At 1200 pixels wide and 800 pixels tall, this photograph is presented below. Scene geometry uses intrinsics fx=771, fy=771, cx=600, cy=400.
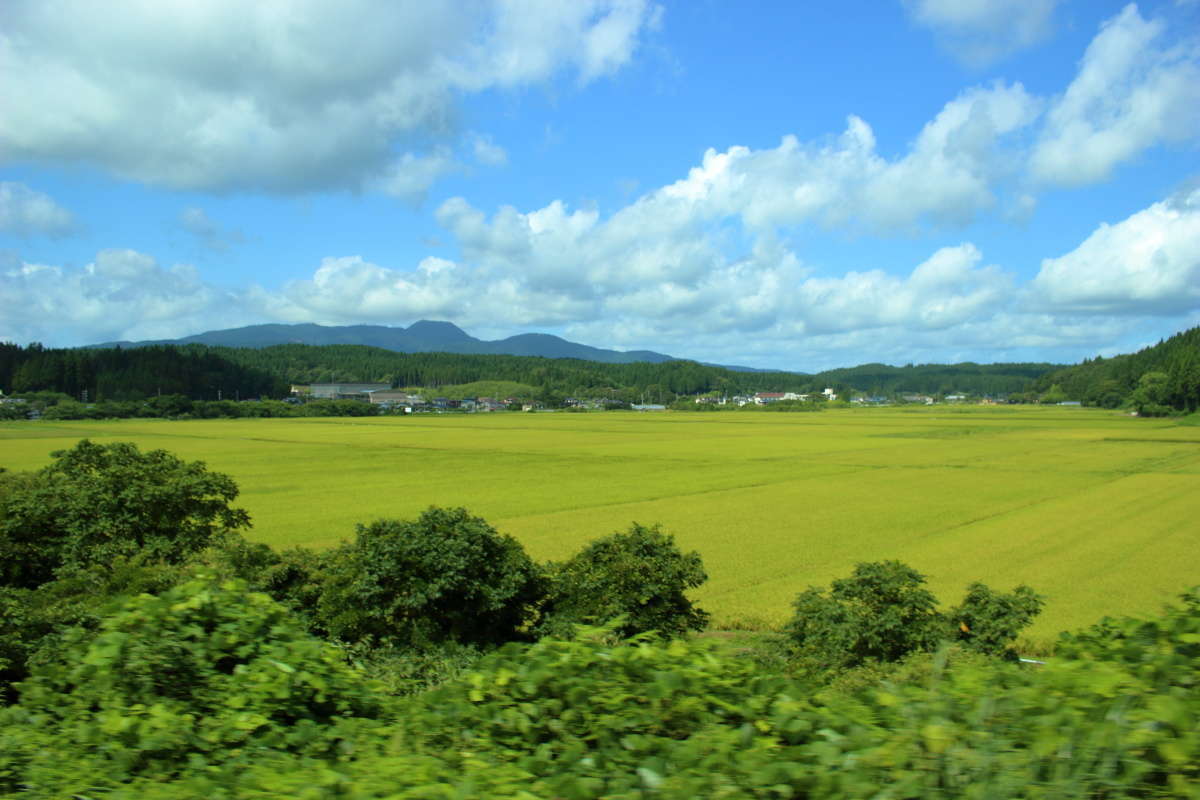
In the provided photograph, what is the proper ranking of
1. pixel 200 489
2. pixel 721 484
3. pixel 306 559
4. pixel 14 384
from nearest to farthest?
pixel 306 559 → pixel 200 489 → pixel 721 484 → pixel 14 384

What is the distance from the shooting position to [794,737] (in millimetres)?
3877

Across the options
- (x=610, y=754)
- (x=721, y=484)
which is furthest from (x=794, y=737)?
(x=721, y=484)

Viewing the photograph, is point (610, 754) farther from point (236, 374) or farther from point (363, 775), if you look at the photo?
point (236, 374)

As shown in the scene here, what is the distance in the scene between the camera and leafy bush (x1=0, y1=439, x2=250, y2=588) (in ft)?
73.2

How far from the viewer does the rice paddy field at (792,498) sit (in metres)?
29.3

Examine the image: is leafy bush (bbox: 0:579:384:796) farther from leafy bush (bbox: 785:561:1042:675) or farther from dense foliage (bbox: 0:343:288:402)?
dense foliage (bbox: 0:343:288:402)

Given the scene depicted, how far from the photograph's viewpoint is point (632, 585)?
736 inches

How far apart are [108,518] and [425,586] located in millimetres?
12051

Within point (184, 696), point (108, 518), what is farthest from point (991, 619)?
point (108, 518)

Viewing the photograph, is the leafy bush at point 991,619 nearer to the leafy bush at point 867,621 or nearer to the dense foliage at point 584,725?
the leafy bush at point 867,621

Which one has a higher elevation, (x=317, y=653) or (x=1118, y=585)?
(x=317, y=653)

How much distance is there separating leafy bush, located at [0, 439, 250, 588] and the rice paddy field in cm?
1051

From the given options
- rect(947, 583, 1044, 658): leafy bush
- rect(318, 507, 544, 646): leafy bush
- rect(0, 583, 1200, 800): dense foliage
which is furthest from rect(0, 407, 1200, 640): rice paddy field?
rect(0, 583, 1200, 800): dense foliage

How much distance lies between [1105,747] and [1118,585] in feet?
95.6
